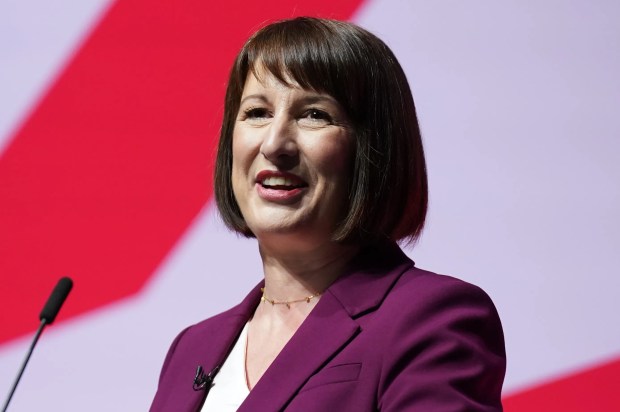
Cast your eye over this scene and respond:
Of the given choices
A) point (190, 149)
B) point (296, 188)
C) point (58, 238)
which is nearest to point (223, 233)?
Result: point (190, 149)

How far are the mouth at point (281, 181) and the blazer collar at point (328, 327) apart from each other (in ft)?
0.58

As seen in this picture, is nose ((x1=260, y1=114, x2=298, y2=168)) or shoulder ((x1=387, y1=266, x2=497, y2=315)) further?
nose ((x1=260, y1=114, x2=298, y2=168))

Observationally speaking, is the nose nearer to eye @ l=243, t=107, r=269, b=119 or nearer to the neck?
eye @ l=243, t=107, r=269, b=119

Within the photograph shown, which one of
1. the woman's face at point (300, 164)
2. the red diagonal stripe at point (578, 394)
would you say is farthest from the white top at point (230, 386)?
the red diagonal stripe at point (578, 394)

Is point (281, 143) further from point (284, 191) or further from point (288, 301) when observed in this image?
point (288, 301)

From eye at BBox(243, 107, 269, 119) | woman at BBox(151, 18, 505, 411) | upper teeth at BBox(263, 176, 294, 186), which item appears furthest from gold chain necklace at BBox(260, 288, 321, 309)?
eye at BBox(243, 107, 269, 119)

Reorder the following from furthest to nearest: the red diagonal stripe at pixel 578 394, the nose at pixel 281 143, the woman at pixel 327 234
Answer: the red diagonal stripe at pixel 578 394 < the nose at pixel 281 143 < the woman at pixel 327 234

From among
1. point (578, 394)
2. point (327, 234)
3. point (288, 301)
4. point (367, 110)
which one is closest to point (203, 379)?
point (288, 301)

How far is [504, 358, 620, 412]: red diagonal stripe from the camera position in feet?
7.51

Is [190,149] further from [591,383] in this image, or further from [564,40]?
[591,383]

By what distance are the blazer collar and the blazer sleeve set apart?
0.10 meters

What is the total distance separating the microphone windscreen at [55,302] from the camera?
1.78 m

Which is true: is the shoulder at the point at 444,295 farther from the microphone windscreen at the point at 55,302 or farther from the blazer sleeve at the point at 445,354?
the microphone windscreen at the point at 55,302

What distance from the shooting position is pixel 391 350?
58.4 inches
